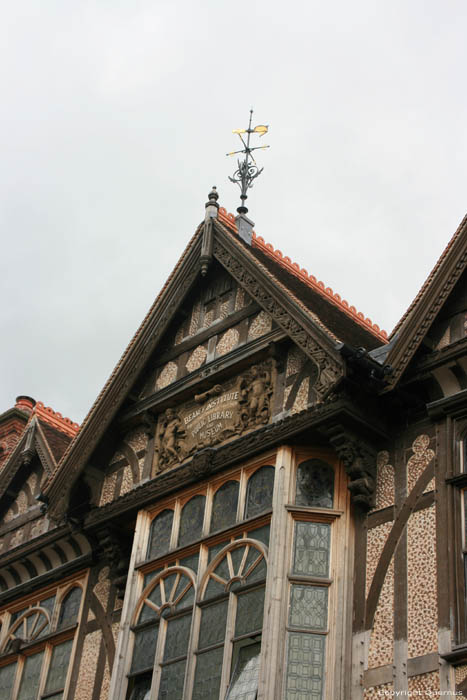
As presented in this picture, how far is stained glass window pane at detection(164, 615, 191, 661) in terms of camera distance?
15078mm

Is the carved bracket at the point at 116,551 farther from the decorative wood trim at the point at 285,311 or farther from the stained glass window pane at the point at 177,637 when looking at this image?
the decorative wood trim at the point at 285,311

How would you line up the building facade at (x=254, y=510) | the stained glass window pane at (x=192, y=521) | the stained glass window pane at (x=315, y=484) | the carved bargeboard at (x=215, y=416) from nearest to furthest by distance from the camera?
1. the building facade at (x=254, y=510)
2. the stained glass window pane at (x=315, y=484)
3. the stained glass window pane at (x=192, y=521)
4. the carved bargeboard at (x=215, y=416)

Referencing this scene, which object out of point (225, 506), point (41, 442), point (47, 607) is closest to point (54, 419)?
point (41, 442)

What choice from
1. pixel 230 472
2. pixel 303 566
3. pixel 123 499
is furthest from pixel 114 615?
pixel 303 566

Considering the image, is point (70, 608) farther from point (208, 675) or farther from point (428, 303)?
point (428, 303)

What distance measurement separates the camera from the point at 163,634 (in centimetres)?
1541

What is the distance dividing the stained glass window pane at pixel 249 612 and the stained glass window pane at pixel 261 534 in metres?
0.65

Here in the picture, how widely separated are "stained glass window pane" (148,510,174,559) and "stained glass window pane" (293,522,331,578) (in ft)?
7.60

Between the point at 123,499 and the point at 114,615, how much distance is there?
167 cm

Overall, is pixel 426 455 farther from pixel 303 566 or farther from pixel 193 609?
pixel 193 609

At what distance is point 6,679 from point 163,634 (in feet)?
14.6

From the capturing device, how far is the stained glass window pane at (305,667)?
525 inches

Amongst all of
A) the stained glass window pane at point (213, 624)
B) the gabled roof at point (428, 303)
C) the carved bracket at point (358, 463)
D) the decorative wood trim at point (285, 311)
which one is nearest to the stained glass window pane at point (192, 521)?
the stained glass window pane at point (213, 624)

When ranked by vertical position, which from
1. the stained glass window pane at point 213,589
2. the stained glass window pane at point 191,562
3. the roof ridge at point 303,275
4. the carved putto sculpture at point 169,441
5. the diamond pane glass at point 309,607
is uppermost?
the roof ridge at point 303,275
